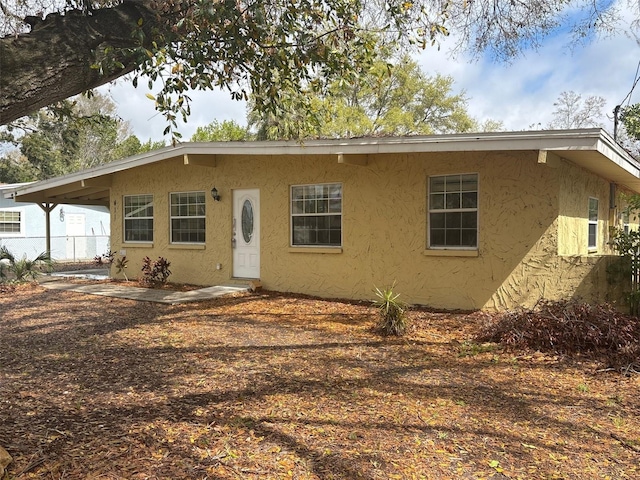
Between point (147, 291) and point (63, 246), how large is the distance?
1392 cm

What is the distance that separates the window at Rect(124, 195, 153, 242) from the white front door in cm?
313

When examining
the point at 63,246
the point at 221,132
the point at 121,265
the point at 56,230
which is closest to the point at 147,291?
the point at 121,265

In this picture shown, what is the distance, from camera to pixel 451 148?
754 cm

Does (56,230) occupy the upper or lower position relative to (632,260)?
upper

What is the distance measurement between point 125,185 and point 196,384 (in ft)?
34.0

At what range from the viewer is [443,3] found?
6.46m

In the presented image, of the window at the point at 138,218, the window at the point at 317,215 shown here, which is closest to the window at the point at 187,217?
the window at the point at 138,218

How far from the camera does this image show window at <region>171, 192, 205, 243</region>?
11.9 meters

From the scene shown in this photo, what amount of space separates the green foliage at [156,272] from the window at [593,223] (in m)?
9.78

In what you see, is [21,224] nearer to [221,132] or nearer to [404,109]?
[221,132]

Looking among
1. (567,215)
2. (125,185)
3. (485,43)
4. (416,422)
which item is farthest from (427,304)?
(125,185)

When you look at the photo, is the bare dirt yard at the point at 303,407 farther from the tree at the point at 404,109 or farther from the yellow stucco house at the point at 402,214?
the tree at the point at 404,109

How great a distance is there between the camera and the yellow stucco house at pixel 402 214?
7832 mm

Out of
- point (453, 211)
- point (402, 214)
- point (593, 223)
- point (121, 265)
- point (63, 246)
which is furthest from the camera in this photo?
point (63, 246)
